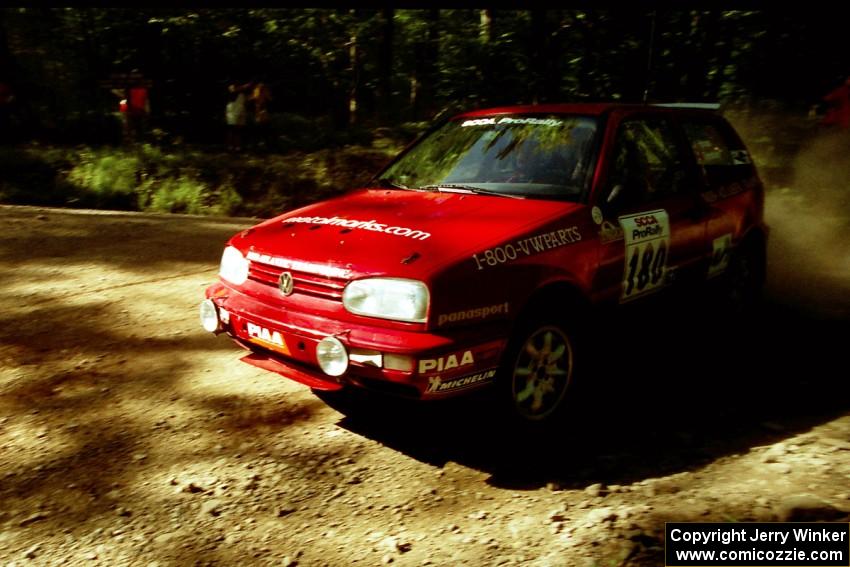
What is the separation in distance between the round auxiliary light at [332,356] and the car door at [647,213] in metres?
1.50

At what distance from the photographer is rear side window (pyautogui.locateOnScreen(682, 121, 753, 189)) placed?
5.13 metres

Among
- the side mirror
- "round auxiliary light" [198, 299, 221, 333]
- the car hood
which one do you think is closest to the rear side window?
the side mirror

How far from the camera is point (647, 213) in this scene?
4.36 metres

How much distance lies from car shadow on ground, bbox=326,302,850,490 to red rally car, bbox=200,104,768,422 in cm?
23

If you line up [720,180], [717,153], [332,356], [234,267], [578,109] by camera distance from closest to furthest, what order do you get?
1. [332,356]
2. [234,267]
3. [578,109]
4. [720,180]
5. [717,153]

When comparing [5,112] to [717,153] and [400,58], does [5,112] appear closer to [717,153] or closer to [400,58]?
[400,58]

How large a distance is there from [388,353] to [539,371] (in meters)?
0.94

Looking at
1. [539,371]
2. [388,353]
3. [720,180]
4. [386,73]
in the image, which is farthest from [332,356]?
[386,73]

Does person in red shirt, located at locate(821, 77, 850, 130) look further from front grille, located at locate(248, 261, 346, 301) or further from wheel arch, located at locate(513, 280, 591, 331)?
front grille, located at locate(248, 261, 346, 301)

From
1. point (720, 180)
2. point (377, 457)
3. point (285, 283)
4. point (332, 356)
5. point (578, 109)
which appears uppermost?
point (578, 109)

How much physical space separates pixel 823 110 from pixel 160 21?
14.7 m

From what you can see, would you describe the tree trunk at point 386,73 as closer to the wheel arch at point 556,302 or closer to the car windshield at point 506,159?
the car windshield at point 506,159

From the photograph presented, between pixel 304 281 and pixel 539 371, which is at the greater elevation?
pixel 304 281

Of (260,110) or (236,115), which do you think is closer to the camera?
(236,115)
